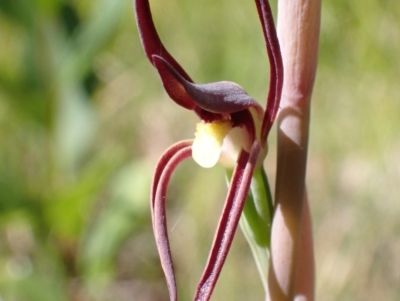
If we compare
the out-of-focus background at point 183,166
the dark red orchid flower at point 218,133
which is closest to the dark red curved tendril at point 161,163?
the dark red orchid flower at point 218,133

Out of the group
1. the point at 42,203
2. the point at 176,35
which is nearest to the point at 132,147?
the point at 176,35

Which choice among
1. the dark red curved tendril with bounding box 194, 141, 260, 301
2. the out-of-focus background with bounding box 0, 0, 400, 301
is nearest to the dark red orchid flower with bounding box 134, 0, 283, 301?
the dark red curved tendril with bounding box 194, 141, 260, 301

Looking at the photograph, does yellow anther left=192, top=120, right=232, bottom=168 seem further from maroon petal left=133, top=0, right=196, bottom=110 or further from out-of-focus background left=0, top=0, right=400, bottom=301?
out-of-focus background left=0, top=0, right=400, bottom=301

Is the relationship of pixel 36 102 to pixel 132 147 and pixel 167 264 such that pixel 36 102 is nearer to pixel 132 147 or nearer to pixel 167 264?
pixel 132 147

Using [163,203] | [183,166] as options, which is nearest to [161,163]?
[163,203]

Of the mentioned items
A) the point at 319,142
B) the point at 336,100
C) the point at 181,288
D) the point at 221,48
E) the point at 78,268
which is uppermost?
the point at 221,48

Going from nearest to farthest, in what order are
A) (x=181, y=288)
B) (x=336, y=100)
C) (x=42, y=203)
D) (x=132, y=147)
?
1. (x=42, y=203)
2. (x=336, y=100)
3. (x=181, y=288)
4. (x=132, y=147)

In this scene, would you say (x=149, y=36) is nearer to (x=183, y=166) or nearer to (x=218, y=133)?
(x=218, y=133)
